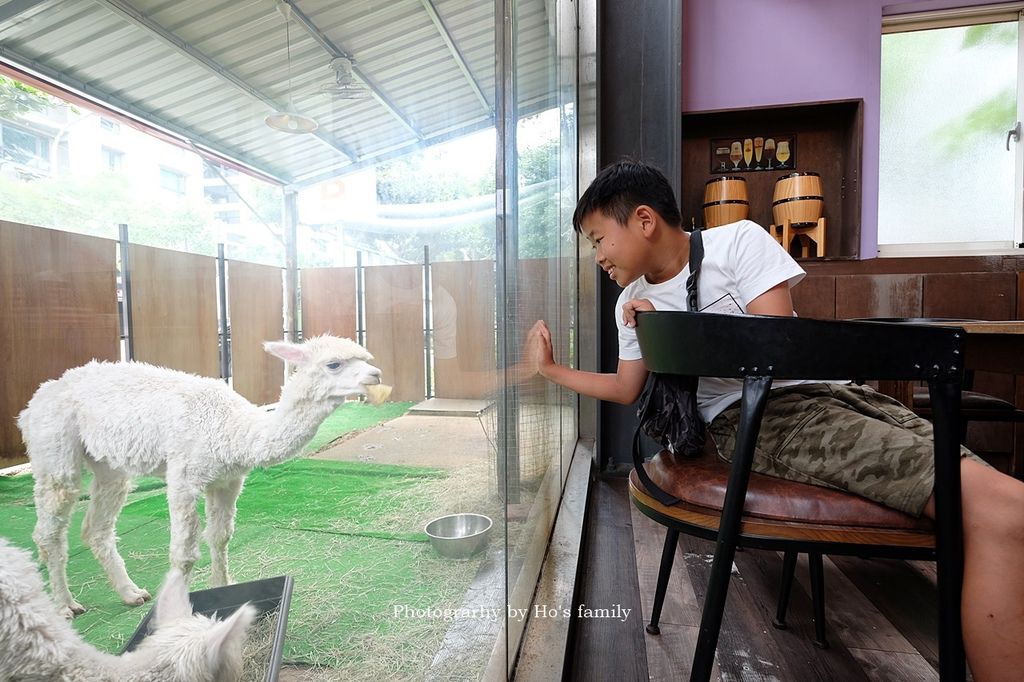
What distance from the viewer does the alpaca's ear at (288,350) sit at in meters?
0.38

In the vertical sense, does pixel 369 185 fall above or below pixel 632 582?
above

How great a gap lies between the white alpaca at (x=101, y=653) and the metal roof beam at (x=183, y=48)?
0.81ft

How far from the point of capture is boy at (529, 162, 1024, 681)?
664 millimetres

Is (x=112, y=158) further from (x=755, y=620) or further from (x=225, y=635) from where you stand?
(x=755, y=620)

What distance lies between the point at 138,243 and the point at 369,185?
0.89ft

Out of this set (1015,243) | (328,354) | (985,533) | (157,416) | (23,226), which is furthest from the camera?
(1015,243)

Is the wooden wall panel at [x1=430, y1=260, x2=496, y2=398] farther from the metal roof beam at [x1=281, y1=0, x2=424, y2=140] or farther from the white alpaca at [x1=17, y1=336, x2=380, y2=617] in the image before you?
the white alpaca at [x1=17, y1=336, x2=380, y2=617]

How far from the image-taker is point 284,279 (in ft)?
1.22

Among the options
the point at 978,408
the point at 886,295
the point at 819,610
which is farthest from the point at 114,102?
the point at 886,295

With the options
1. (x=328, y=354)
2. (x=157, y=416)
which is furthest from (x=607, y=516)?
(x=157, y=416)

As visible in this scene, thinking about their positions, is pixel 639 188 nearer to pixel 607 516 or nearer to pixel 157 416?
pixel 157 416

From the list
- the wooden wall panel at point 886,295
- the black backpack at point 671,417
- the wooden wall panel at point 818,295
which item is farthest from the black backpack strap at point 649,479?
the wooden wall panel at point 886,295

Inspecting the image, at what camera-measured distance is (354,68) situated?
48 centimetres

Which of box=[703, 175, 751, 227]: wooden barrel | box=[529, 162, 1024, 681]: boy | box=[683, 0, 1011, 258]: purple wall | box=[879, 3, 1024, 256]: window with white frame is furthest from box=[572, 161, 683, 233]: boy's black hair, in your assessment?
box=[879, 3, 1024, 256]: window with white frame
